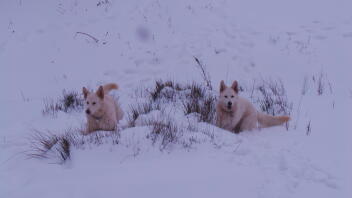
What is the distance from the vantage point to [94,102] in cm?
580

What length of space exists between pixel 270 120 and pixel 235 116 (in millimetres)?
508

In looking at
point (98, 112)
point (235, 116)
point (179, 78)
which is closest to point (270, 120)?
point (235, 116)

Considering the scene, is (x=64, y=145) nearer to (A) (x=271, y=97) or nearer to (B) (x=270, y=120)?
(B) (x=270, y=120)

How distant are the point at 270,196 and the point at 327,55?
6.72m

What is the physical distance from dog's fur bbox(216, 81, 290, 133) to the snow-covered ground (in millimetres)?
384

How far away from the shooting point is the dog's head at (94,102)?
225 inches

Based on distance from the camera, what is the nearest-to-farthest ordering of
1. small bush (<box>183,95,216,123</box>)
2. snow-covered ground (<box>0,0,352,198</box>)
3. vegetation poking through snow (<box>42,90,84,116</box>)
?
snow-covered ground (<box>0,0,352,198</box>) < small bush (<box>183,95,216,123</box>) < vegetation poking through snow (<box>42,90,84,116</box>)

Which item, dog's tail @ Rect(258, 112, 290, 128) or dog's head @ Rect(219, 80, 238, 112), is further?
dog's head @ Rect(219, 80, 238, 112)

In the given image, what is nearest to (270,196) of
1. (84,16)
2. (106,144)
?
(106,144)

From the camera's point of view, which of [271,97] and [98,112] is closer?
[98,112]

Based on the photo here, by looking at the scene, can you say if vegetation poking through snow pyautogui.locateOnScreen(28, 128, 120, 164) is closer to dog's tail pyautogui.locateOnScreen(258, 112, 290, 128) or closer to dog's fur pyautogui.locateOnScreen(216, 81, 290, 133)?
dog's fur pyautogui.locateOnScreen(216, 81, 290, 133)

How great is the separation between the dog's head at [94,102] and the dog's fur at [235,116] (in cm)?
177

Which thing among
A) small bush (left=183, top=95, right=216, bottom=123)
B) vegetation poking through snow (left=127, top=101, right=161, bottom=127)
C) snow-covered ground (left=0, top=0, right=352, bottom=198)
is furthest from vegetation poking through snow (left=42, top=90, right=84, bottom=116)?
small bush (left=183, top=95, right=216, bottom=123)

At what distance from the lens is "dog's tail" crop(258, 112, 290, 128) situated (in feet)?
18.4
